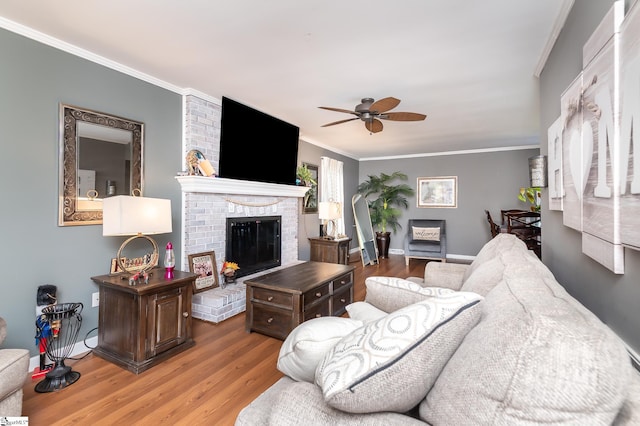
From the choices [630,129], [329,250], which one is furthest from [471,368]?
[329,250]

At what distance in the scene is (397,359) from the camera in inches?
28.3

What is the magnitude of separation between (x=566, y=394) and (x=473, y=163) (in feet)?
22.7

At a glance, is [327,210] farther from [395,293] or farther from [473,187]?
[473,187]

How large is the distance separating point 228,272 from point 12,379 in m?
2.06

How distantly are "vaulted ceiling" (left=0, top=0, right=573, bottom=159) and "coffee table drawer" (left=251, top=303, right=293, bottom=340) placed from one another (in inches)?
87.8

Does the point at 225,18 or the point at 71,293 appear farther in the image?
the point at 71,293

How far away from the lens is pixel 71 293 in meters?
2.39

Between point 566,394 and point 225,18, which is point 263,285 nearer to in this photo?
point 225,18

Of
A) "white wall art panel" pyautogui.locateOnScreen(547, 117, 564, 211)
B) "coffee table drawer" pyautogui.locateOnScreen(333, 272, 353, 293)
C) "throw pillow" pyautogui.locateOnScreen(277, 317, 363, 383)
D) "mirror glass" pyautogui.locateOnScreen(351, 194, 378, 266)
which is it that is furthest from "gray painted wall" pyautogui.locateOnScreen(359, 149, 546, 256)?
"throw pillow" pyautogui.locateOnScreen(277, 317, 363, 383)

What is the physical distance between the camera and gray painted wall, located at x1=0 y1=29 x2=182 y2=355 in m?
2.07

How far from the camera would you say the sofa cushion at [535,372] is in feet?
1.62

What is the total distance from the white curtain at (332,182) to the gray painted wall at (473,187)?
188 cm

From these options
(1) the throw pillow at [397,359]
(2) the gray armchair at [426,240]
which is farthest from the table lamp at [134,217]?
(2) the gray armchair at [426,240]

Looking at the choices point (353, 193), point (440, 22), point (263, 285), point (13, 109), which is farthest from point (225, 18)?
point (353, 193)
